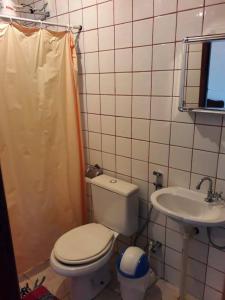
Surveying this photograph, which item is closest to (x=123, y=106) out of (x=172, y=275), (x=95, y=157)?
(x=95, y=157)

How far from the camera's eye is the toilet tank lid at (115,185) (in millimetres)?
1753

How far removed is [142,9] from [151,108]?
62 centimetres

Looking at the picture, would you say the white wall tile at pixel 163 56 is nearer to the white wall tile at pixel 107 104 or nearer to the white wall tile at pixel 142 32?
the white wall tile at pixel 142 32

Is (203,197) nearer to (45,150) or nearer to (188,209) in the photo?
(188,209)

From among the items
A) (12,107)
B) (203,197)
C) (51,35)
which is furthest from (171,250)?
(51,35)

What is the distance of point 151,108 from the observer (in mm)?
1658

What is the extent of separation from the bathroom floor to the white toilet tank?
45 cm

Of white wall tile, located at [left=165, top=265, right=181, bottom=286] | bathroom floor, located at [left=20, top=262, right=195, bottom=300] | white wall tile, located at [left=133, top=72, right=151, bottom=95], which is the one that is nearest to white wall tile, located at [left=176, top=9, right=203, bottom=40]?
white wall tile, located at [left=133, top=72, right=151, bottom=95]

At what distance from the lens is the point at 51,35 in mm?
Result: 1775

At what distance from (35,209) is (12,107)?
0.81 m

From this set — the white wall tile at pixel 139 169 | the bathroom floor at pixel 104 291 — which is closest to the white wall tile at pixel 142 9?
the white wall tile at pixel 139 169

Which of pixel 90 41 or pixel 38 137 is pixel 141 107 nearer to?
pixel 90 41

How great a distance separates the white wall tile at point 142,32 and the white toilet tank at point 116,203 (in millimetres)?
994

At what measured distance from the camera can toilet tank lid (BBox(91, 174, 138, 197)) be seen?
1.75 metres
